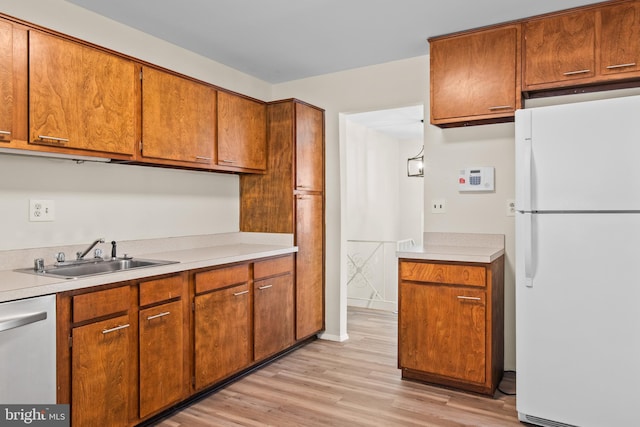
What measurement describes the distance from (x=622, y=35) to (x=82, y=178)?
3.34 metres

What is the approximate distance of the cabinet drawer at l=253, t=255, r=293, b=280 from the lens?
3.10m

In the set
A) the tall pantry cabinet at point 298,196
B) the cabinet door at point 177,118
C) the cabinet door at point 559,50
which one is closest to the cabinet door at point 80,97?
the cabinet door at point 177,118

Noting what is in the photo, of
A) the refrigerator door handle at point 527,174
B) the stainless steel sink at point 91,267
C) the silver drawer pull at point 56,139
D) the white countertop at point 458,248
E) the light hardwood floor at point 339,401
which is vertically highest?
the silver drawer pull at point 56,139

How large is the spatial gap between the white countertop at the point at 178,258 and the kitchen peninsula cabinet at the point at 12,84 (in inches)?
26.1

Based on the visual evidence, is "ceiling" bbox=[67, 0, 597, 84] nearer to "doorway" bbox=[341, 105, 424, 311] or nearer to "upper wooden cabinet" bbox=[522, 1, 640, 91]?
"upper wooden cabinet" bbox=[522, 1, 640, 91]

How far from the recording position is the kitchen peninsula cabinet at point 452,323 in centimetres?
264

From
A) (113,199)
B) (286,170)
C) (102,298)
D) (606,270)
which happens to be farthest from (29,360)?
(606,270)

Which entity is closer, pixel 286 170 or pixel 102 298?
pixel 102 298

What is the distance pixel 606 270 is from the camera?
84.3 inches

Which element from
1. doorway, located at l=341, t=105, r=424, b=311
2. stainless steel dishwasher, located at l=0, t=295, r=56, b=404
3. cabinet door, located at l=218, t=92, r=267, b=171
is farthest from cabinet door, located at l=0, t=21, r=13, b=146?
doorway, located at l=341, t=105, r=424, b=311

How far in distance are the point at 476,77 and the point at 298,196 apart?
5.34 ft

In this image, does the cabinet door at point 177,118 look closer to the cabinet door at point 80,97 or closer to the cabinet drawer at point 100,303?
the cabinet door at point 80,97

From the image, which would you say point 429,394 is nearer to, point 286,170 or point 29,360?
point 286,170

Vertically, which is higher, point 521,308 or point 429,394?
point 521,308
